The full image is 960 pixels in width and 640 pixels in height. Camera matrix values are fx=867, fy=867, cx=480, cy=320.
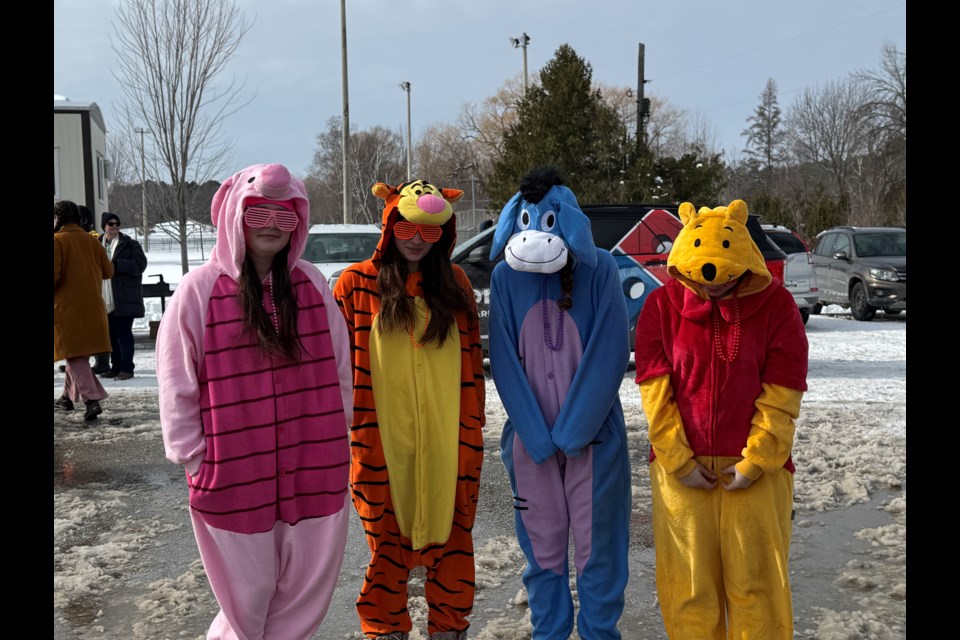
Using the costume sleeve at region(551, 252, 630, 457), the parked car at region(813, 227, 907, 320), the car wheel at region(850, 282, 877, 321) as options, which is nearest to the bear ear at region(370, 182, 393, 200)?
the costume sleeve at region(551, 252, 630, 457)

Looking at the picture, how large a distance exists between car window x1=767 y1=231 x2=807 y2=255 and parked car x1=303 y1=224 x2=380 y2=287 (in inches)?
279

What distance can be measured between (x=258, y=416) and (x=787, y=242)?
14290 millimetres

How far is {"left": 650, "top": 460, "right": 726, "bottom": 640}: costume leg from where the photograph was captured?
302 centimetres

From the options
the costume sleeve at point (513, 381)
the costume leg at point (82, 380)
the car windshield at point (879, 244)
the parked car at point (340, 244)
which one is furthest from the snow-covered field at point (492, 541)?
the car windshield at point (879, 244)

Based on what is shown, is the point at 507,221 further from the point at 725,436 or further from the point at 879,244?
the point at 879,244

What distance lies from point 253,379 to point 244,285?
33 centimetres

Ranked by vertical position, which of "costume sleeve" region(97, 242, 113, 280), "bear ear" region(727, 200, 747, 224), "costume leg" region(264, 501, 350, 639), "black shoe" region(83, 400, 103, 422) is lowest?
"black shoe" region(83, 400, 103, 422)

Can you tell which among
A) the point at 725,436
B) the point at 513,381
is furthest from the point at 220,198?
the point at 725,436

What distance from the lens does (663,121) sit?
64.0 metres

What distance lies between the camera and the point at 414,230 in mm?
3412

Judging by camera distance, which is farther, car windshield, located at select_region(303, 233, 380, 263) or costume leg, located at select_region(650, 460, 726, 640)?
car windshield, located at select_region(303, 233, 380, 263)

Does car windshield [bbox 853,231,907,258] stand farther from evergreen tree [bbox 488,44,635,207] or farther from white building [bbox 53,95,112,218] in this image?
white building [bbox 53,95,112,218]

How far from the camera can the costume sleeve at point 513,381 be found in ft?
10.9
